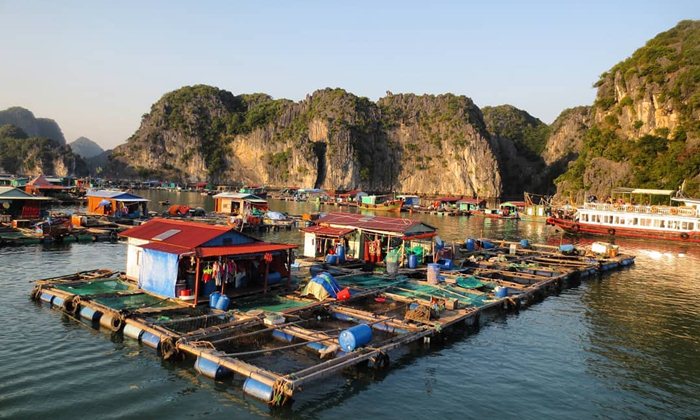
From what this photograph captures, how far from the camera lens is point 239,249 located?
77.3 ft

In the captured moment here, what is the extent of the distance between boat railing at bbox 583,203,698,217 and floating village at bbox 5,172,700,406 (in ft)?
83.9

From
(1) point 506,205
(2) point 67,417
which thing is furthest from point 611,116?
(2) point 67,417

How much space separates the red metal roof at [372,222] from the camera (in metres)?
35.1

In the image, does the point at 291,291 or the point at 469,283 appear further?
the point at 469,283

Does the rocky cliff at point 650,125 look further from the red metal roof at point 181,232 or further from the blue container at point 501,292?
the red metal roof at point 181,232

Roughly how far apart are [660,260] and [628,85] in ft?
224

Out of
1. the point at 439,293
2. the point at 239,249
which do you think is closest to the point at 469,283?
the point at 439,293

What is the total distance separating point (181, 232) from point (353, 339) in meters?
12.0

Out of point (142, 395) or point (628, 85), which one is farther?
point (628, 85)

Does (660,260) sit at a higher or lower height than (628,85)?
lower

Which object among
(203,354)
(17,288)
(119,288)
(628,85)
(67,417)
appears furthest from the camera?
(628,85)

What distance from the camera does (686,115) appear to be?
9012 centimetres

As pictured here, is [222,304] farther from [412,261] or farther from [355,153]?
[355,153]

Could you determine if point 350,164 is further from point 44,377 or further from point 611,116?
point 44,377
